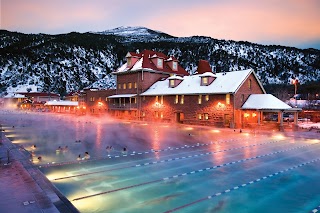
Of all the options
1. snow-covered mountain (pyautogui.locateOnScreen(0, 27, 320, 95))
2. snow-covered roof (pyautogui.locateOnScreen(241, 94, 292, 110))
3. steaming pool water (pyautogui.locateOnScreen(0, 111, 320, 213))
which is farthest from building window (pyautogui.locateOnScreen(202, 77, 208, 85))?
snow-covered mountain (pyautogui.locateOnScreen(0, 27, 320, 95))

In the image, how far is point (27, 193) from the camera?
8.82 metres

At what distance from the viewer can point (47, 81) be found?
15925 centimetres

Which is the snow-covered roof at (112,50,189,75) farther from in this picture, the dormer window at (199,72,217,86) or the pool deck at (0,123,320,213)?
the pool deck at (0,123,320,213)

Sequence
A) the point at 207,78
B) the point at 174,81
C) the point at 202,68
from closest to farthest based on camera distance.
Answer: the point at 207,78, the point at 174,81, the point at 202,68

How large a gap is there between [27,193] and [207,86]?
3362cm

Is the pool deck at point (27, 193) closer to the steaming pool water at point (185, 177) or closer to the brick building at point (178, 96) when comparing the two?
the steaming pool water at point (185, 177)

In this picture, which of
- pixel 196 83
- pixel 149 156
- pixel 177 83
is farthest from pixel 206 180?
pixel 177 83

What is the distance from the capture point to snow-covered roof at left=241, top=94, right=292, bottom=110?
3275 centimetres

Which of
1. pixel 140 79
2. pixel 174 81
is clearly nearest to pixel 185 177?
pixel 174 81

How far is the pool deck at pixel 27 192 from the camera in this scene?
25.2 feet

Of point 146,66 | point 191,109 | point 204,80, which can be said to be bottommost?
point 191,109

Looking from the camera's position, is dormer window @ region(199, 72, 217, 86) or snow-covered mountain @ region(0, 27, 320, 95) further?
snow-covered mountain @ region(0, 27, 320, 95)

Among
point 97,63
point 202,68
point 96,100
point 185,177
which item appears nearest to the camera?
point 185,177

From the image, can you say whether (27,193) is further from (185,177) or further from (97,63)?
(97,63)
